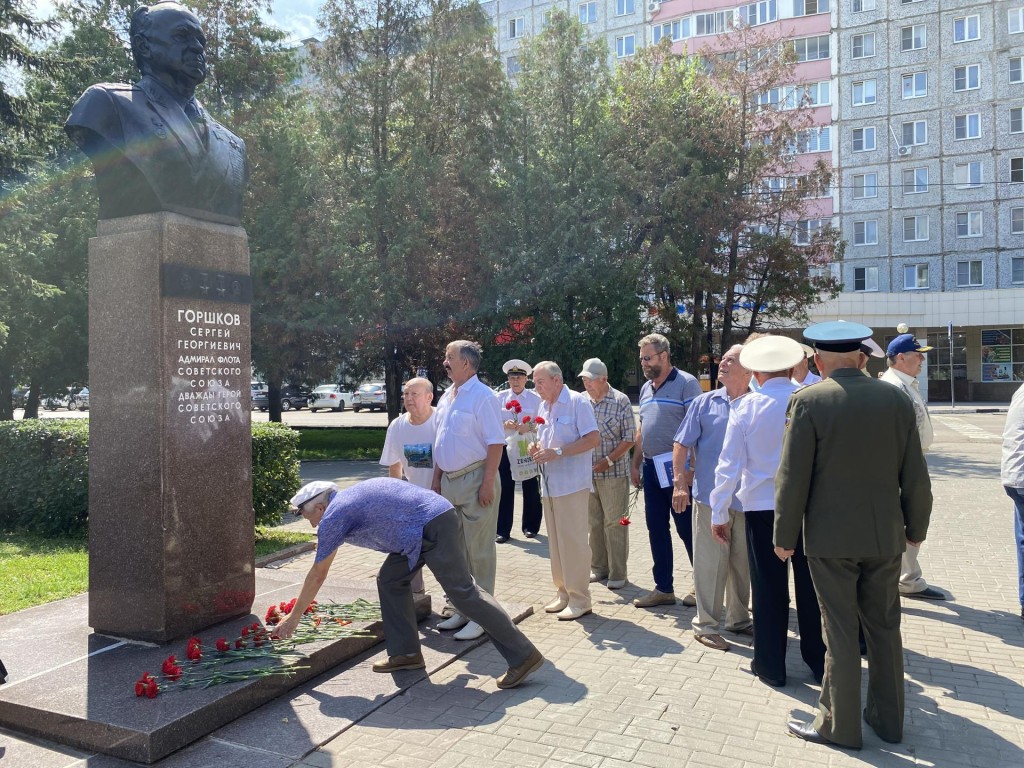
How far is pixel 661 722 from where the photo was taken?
4.31 meters

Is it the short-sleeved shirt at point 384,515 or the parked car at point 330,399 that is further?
the parked car at point 330,399

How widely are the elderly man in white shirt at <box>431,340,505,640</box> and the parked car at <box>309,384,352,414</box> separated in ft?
126

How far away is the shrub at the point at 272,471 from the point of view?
9.66 meters

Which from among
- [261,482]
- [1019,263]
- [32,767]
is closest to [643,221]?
[261,482]

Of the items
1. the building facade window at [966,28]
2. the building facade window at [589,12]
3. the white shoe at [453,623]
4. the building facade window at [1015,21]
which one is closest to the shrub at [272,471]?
the white shoe at [453,623]

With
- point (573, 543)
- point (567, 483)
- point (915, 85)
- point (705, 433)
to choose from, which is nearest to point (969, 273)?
point (915, 85)

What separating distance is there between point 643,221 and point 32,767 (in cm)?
1720

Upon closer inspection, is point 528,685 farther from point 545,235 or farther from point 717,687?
point 545,235

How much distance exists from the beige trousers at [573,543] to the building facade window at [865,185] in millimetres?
42140

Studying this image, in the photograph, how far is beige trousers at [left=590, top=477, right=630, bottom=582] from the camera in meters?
7.11

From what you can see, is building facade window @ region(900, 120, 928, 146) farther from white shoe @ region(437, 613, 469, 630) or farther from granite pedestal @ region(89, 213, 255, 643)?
granite pedestal @ region(89, 213, 255, 643)

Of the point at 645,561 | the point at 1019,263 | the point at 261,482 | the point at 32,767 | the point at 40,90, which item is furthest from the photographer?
the point at 1019,263

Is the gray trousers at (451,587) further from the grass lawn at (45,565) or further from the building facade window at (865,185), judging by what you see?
the building facade window at (865,185)

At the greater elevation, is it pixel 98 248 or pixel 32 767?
pixel 98 248
